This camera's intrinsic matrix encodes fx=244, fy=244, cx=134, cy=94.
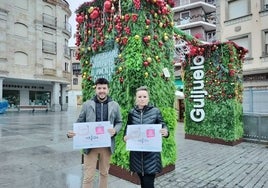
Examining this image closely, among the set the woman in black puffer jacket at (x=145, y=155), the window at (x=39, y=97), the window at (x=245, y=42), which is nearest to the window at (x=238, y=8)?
the window at (x=245, y=42)

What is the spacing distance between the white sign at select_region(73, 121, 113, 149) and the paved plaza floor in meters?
1.47

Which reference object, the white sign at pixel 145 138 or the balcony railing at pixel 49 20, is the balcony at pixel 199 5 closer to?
the balcony railing at pixel 49 20

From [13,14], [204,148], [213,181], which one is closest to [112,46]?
[213,181]

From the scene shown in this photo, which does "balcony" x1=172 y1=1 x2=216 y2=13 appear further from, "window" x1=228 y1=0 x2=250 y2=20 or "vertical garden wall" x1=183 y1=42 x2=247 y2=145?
"vertical garden wall" x1=183 y1=42 x2=247 y2=145

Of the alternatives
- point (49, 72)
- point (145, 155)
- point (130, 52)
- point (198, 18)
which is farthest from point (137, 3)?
point (198, 18)

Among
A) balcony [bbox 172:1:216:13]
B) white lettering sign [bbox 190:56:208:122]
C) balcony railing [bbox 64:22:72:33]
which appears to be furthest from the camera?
balcony railing [bbox 64:22:72:33]

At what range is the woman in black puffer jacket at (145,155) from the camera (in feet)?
10.5

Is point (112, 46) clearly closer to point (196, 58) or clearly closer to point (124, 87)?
point (124, 87)

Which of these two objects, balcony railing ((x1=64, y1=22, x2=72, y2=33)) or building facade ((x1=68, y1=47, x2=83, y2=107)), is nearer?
balcony railing ((x1=64, y1=22, x2=72, y2=33))

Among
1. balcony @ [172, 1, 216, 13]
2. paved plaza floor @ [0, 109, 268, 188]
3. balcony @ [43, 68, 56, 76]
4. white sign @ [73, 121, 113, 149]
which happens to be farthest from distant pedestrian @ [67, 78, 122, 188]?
balcony @ [172, 1, 216, 13]

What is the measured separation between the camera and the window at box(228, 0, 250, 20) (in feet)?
60.1

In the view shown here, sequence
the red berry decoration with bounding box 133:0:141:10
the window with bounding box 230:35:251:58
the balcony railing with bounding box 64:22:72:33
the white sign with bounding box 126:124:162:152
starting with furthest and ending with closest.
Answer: the balcony railing with bounding box 64:22:72:33
the window with bounding box 230:35:251:58
the red berry decoration with bounding box 133:0:141:10
the white sign with bounding box 126:124:162:152

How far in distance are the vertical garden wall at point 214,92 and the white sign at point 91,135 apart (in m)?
6.06

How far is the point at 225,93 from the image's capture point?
8.69m
